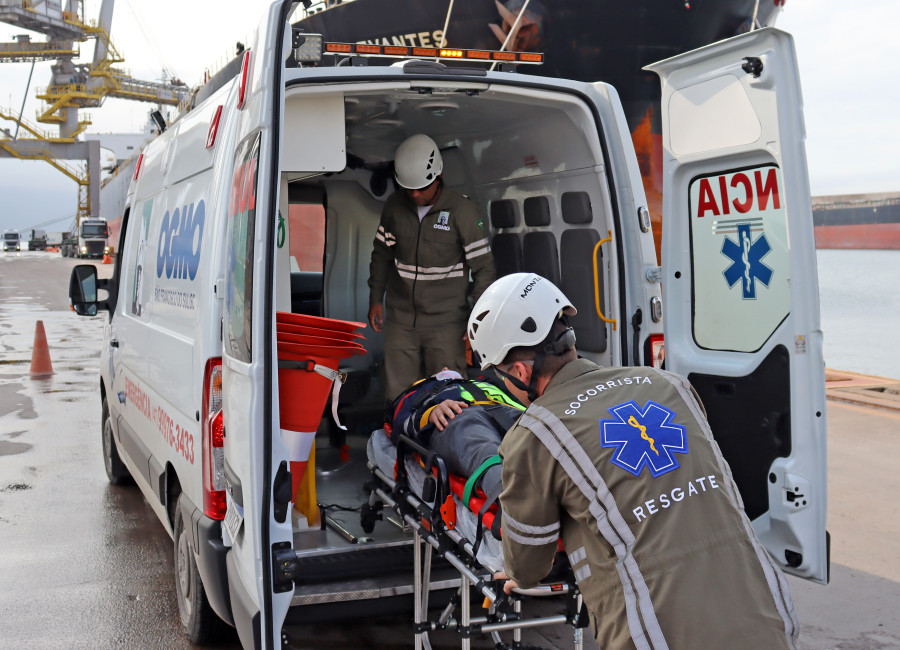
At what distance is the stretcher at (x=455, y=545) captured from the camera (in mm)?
2807

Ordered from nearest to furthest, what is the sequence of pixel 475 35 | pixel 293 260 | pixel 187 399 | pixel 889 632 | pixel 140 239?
pixel 187 399, pixel 889 632, pixel 140 239, pixel 293 260, pixel 475 35

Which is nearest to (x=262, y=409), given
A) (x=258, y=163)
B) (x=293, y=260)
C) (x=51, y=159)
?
(x=258, y=163)

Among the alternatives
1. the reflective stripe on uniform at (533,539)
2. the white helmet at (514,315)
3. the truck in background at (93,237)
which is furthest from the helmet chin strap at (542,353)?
the truck in background at (93,237)

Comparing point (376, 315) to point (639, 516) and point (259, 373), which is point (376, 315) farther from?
point (639, 516)

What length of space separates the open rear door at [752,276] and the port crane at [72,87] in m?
64.5

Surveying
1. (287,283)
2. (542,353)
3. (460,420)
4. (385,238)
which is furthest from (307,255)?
(542,353)

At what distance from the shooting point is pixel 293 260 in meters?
6.74

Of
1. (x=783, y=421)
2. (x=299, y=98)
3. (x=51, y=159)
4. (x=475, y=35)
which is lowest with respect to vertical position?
(x=783, y=421)

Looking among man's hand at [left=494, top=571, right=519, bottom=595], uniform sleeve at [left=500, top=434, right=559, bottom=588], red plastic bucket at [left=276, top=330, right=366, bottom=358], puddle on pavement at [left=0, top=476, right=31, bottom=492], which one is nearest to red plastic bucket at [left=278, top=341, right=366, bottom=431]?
red plastic bucket at [left=276, top=330, right=366, bottom=358]

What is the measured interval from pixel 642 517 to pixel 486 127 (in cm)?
381

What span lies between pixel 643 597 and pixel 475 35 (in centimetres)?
1146

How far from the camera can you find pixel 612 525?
1952 mm

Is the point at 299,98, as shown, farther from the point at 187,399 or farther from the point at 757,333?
the point at 757,333

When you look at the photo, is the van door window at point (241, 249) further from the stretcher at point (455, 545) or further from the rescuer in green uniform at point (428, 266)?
the rescuer in green uniform at point (428, 266)
